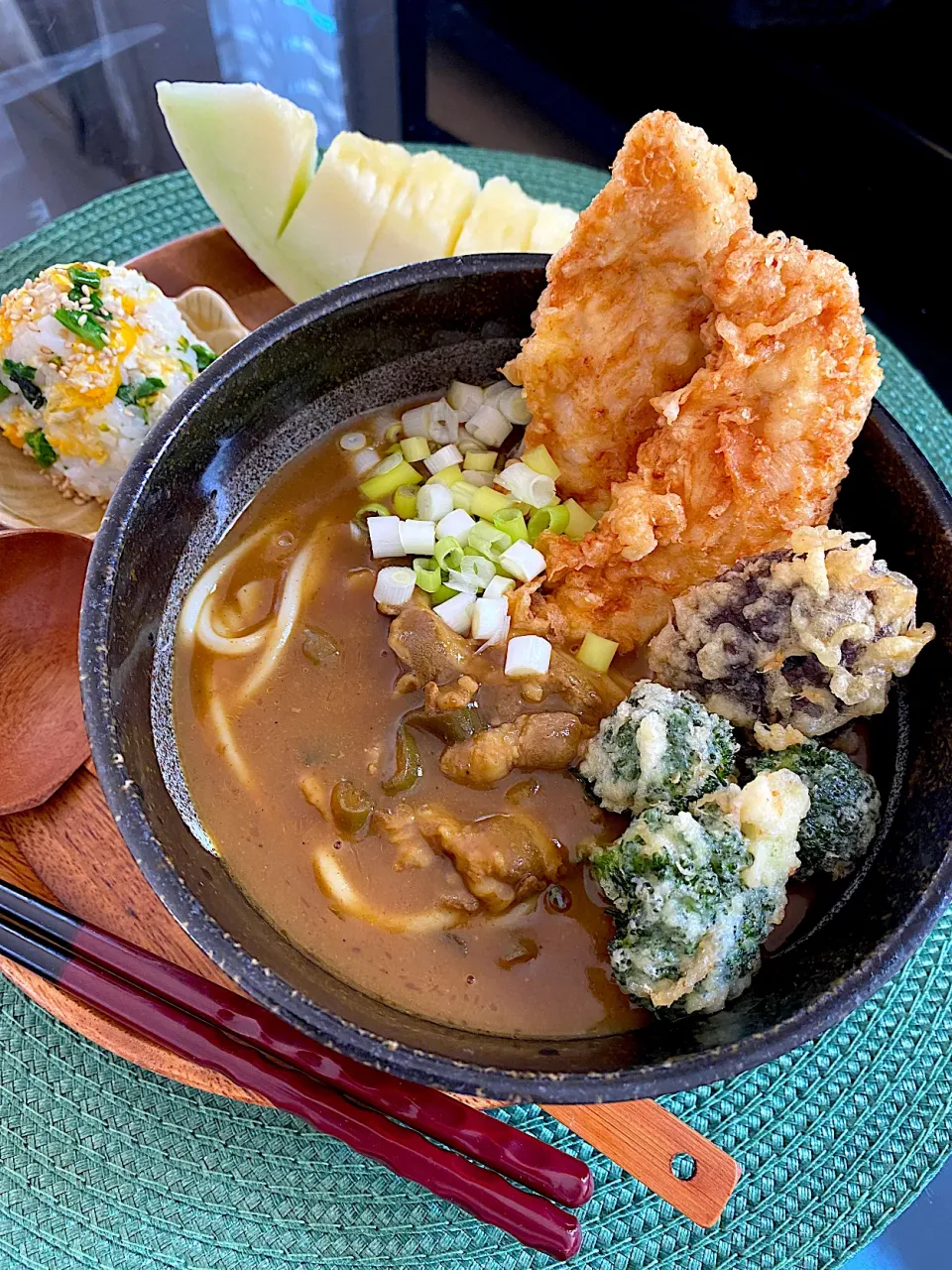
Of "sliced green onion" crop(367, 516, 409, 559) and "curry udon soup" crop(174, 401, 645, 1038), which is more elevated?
"sliced green onion" crop(367, 516, 409, 559)

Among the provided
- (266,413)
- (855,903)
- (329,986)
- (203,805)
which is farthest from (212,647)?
(855,903)

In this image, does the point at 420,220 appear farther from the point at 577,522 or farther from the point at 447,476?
the point at 577,522

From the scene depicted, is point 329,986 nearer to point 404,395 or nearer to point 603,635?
point 603,635

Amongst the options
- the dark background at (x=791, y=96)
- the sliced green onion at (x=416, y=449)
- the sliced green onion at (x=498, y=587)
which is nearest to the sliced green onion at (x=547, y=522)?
the sliced green onion at (x=498, y=587)

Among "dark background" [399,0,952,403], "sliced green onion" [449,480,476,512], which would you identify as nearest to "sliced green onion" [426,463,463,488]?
"sliced green onion" [449,480,476,512]

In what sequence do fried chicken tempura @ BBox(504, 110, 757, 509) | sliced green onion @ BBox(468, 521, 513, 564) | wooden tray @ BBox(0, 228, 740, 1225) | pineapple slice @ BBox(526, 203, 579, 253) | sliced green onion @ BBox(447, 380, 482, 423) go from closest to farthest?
wooden tray @ BBox(0, 228, 740, 1225), fried chicken tempura @ BBox(504, 110, 757, 509), sliced green onion @ BBox(468, 521, 513, 564), sliced green onion @ BBox(447, 380, 482, 423), pineapple slice @ BBox(526, 203, 579, 253)

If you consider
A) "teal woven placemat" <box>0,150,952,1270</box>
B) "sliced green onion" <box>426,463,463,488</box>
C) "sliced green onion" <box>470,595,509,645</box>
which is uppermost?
"sliced green onion" <box>426,463,463,488</box>

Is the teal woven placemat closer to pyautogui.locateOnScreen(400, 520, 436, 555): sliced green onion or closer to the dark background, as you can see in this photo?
pyautogui.locateOnScreen(400, 520, 436, 555): sliced green onion

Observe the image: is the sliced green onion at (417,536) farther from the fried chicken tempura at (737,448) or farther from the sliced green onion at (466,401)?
the sliced green onion at (466,401)
